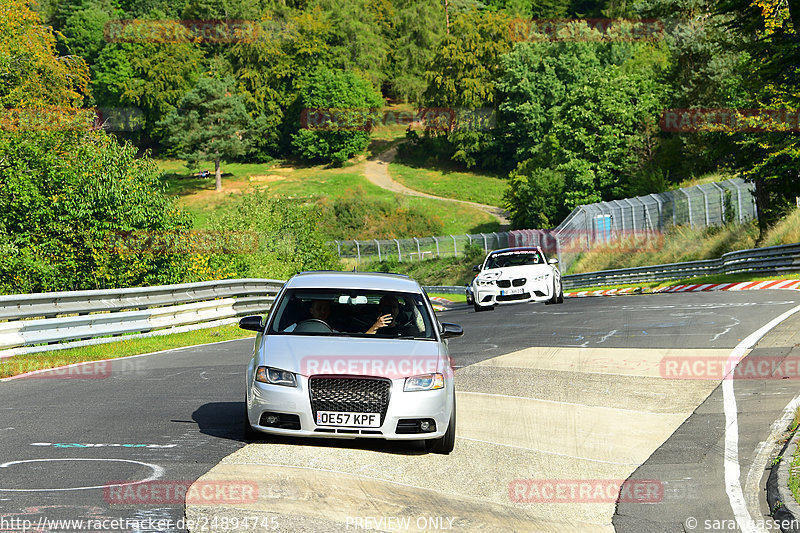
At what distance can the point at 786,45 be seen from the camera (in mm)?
28703

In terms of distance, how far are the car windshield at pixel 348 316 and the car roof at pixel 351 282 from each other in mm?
60

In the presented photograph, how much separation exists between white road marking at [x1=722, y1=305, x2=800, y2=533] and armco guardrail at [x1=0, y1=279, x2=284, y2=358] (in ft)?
34.4

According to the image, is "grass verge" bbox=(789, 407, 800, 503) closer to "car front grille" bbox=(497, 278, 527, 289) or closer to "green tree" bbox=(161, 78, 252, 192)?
"car front grille" bbox=(497, 278, 527, 289)

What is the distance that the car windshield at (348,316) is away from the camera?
874 centimetres

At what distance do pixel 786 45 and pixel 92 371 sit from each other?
920 inches

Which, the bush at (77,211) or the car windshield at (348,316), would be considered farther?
the bush at (77,211)

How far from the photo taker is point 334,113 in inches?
4678

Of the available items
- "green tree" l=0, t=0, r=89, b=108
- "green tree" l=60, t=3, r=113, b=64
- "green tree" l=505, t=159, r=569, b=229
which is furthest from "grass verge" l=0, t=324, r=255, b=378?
"green tree" l=60, t=3, r=113, b=64

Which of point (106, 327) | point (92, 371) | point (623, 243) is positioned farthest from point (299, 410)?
point (623, 243)

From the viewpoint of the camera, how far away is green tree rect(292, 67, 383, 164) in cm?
11419

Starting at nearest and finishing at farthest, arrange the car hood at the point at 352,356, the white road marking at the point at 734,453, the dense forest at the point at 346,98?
the white road marking at the point at 734,453 → the car hood at the point at 352,356 → the dense forest at the point at 346,98

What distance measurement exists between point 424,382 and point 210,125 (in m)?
107

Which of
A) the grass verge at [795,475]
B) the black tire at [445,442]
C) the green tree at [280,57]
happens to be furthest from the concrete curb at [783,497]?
the green tree at [280,57]

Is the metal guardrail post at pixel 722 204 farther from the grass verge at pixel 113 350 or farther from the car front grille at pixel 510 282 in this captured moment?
the grass verge at pixel 113 350
